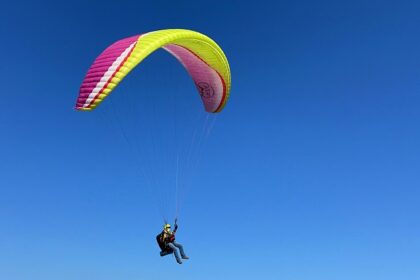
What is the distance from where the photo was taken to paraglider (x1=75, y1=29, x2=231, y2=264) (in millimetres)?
17391

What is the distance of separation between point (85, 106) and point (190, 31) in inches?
216

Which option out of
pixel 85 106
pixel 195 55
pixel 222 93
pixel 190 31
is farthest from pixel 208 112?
pixel 85 106

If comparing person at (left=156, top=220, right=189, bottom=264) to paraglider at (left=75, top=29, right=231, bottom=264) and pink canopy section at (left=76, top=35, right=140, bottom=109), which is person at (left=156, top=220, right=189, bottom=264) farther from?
pink canopy section at (left=76, top=35, right=140, bottom=109)

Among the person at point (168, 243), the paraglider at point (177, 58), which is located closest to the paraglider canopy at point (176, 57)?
the paraglider at point (177, 58)

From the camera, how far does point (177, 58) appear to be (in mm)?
23969

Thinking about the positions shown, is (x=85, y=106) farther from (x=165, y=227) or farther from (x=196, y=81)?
(x=196, y=81)

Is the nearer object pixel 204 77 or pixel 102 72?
pixel 102 72

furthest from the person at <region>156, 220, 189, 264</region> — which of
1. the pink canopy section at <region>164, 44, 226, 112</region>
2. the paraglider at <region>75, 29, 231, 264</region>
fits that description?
the pink canopy section at <region>164, 44, 226, 112</region>

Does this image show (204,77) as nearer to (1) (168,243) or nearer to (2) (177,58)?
(2) (177,58)

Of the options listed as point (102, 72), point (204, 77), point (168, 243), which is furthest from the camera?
point (204, 77)

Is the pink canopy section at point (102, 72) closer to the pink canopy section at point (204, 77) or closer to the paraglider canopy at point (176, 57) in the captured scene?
the paraglider canopy at point (176, 57)

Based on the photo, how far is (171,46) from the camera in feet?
75.1

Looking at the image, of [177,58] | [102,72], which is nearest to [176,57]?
[177,58]

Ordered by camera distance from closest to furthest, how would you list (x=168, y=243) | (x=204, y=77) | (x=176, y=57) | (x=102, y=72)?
1. (x=102, y=72)
2. (x=168, y=243)
3. (x=176, y=57)
4. (x=204, y=77)
